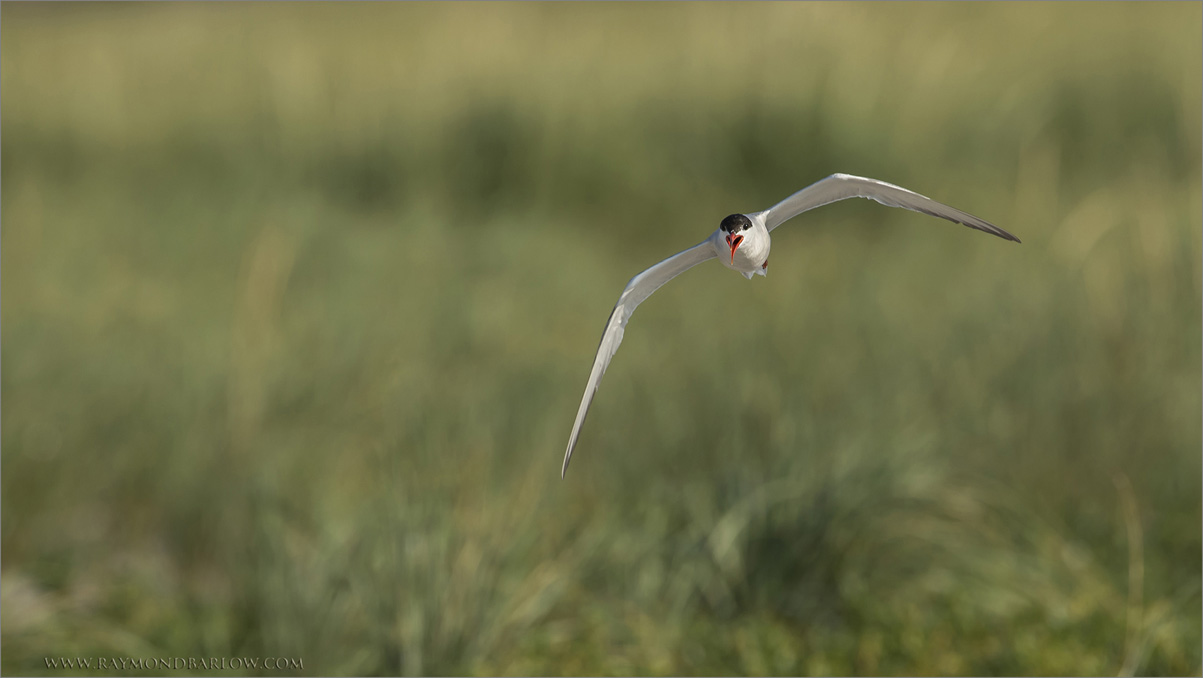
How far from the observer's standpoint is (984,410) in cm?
467

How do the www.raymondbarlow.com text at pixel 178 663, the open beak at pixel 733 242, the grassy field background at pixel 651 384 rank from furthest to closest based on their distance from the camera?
the grassy field background at pixel 651 384 → the www.raymondbarlow.com text at pixel 178 663 → the open beak at pixel 733 242

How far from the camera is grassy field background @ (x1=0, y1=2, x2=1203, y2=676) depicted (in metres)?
3.78

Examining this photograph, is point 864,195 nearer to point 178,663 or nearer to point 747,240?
point 747,240

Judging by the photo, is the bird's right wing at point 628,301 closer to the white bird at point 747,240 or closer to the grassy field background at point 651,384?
the white bird at point 747,240

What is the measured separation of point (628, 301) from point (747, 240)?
135 millimetres

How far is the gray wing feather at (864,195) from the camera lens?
495mm

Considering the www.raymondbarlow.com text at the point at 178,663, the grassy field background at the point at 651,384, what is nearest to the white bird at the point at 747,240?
the grassy field background at the point at 651,384

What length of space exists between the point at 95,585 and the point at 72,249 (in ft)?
11.0

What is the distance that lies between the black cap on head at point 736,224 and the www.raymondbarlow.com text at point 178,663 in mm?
3577

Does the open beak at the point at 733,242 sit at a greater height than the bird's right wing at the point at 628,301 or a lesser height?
greater

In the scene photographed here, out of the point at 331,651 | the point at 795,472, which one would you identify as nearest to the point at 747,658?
the point at 795,472

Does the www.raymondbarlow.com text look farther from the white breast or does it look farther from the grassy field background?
the white breast

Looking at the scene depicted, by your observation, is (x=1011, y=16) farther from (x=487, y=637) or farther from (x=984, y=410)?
(x=487, y=637)

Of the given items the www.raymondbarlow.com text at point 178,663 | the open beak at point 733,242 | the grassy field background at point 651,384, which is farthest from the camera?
the grassy field background at point 651,384
